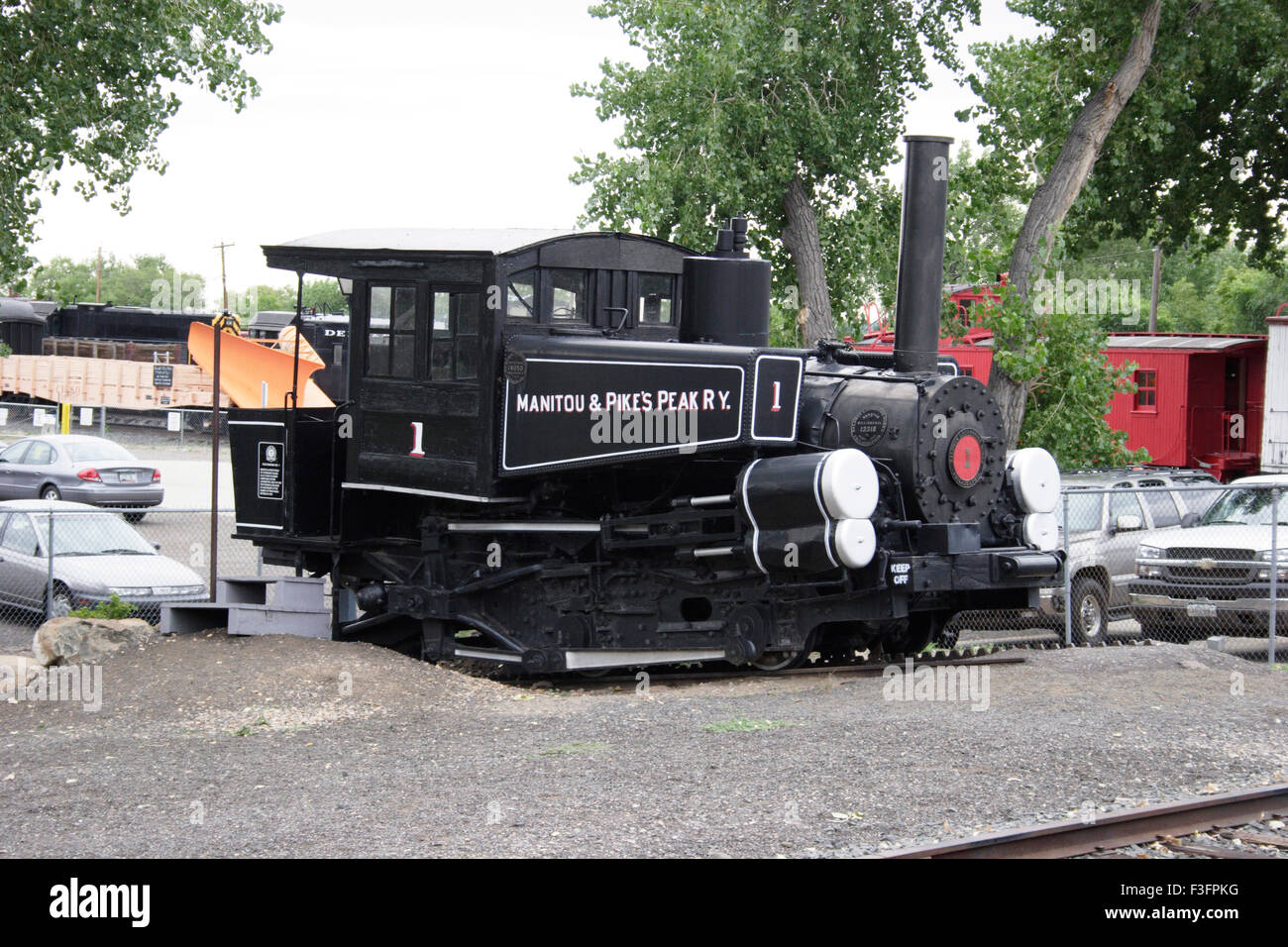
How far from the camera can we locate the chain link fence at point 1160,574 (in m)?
13.3

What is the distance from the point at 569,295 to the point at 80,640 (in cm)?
462

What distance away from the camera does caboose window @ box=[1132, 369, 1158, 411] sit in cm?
2714

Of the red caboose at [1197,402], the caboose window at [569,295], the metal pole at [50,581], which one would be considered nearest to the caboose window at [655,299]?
the caboose window at [569,295]

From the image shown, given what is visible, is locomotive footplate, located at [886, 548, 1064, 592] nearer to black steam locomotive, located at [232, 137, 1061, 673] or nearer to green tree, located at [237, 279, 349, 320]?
black steam locomotive, located at [232, 137, 1061, 673]

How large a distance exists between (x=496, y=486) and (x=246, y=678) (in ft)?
7.42

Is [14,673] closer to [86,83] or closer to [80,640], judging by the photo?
[80,640]

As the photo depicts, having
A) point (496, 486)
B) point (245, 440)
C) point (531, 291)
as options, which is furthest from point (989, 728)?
point (245, 440)

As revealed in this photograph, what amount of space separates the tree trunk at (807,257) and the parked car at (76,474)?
1147cm

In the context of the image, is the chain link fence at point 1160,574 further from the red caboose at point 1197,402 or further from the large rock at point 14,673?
the red caboose at point 1197,402

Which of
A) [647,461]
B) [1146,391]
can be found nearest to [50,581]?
[647,461]

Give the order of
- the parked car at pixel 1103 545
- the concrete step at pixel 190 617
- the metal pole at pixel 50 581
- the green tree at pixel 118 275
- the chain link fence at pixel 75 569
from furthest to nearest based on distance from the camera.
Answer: the green tree at pixel 118 275
the parked car at pixel 1103 545
the chain link fence at pixel 75 569
the metal pole at pixel 50 581
the concrete step at pixel 190 617

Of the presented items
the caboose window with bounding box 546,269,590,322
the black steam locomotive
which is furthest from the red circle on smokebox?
the caboose window with bounding box 546,269,590,322

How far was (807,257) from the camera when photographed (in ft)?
65.4

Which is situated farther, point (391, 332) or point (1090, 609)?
point (1090, 609)
